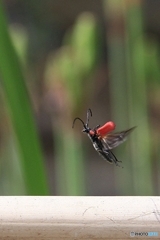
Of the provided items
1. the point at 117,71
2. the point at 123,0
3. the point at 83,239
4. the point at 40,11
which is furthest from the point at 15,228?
the point at 40,11

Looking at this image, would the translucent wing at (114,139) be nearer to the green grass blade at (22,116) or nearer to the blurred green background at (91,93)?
the green grass blade at (22,116)

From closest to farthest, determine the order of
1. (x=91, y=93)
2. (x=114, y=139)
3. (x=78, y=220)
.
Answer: (x=78, y=220) → (x=114, y=139) → (x=91, y=93)

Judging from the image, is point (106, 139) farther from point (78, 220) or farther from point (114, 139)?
point (78, 220)

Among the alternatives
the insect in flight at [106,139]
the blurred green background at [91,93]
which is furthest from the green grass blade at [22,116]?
the blurred green background at [91,93]

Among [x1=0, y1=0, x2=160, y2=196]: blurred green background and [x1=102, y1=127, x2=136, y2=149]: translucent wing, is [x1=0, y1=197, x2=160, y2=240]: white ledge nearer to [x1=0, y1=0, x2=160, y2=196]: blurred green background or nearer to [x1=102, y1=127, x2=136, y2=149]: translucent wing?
[x1=102, y1=127, x2=136, y2=149]: translucent wing

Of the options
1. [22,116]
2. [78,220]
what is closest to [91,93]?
[22,116]

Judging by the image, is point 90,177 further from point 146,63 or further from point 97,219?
point 97,219
